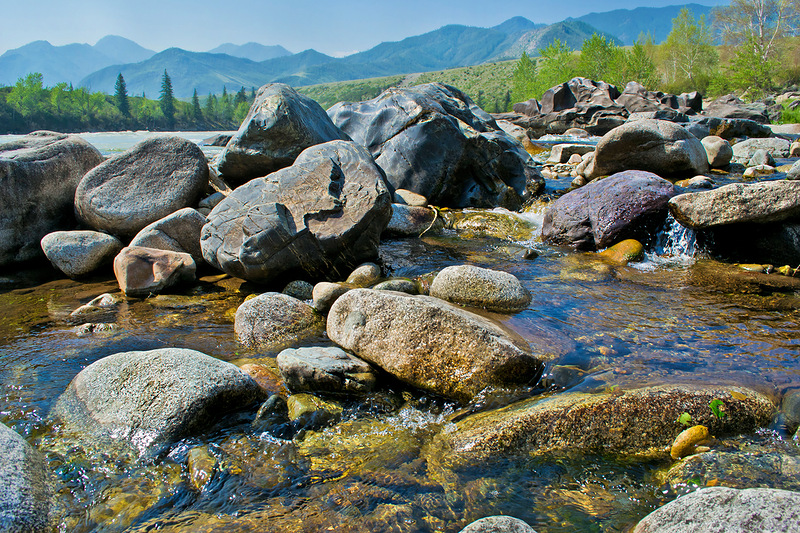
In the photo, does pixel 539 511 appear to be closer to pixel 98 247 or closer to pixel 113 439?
pixel 113 439

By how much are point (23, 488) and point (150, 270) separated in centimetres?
468

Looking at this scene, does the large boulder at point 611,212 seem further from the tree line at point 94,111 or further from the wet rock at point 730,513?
the tree line at point 94,111

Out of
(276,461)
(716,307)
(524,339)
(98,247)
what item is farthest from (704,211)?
(98,247)

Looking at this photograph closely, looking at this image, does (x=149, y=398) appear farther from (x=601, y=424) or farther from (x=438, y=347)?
(x=601, y=424)

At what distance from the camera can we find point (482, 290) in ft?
20.3

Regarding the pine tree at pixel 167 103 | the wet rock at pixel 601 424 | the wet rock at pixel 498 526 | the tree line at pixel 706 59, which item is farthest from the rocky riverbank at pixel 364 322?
the pine tree at pixel 167 103

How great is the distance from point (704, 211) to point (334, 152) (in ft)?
21.3

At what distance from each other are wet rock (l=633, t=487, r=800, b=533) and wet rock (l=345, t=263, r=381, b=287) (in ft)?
16.4

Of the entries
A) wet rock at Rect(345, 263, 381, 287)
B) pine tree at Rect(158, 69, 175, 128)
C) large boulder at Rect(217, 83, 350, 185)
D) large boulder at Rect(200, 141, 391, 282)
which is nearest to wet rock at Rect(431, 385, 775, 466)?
wet rock at Rect(345, 263, 381, 287)

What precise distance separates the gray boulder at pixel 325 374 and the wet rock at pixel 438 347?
201 millimetres

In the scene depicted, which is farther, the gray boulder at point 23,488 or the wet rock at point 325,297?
the wet rock at point 325,297

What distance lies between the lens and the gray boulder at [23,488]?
2733mm

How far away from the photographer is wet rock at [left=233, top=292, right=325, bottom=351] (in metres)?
5.58

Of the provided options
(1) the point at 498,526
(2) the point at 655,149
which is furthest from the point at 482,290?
(2) the point at 655,149
